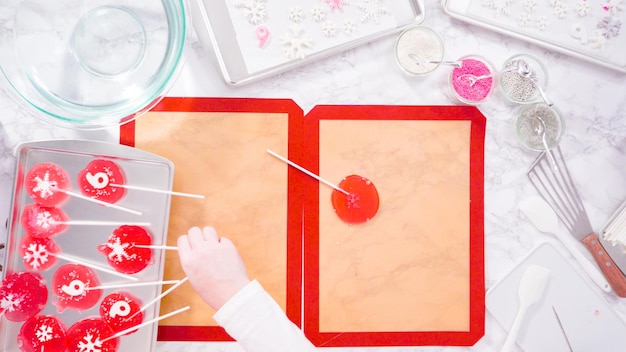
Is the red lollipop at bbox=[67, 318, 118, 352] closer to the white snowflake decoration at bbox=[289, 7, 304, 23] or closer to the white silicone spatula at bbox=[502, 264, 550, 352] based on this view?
the white snowflake decoration at bbox=[289, 7, 304, 23]

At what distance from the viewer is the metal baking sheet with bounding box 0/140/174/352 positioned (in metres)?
1.02

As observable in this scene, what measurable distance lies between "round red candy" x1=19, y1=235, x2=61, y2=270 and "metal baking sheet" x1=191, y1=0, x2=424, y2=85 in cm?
45

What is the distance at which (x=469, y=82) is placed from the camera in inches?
45.1

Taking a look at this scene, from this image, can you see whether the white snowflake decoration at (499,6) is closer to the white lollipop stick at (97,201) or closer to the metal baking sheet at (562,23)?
the metal baking sheet at (562,23)

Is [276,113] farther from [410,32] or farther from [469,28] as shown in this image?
[469,28]

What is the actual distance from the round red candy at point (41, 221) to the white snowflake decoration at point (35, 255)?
22 mm

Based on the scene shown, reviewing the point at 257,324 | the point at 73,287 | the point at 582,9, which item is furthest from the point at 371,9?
the point at 73,287

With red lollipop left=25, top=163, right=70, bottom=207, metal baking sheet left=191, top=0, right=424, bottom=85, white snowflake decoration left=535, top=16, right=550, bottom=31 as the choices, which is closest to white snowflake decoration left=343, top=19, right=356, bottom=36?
metal baking sheet left=191, top=0, right=424, bottom=85

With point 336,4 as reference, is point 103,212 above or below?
below

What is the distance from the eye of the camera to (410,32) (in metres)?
1.14

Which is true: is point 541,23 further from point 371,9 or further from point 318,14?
point 318,14

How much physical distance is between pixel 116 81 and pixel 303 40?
0.37 m

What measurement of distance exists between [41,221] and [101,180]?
0.40 ft

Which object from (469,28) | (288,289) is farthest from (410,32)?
(288,289)
